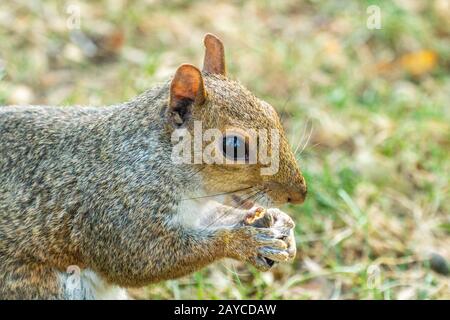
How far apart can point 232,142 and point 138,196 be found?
458 millimetres

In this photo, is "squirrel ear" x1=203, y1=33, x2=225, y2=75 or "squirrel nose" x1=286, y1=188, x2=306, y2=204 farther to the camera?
"squirrel ear" x1=203, y1=33, x2=225, y2=75

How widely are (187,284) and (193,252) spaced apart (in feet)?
3.41

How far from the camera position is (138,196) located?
3.70 metres

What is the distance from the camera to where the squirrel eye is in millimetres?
3609

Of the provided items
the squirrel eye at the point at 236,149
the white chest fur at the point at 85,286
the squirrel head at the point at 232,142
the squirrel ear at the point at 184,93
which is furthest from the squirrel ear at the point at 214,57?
the white chest fur at the point at 85,286

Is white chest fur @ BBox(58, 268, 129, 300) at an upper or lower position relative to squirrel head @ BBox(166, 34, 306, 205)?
lower

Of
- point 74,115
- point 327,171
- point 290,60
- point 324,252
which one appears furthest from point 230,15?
point 74,115

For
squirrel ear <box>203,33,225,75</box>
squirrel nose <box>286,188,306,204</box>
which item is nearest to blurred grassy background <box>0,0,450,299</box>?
squirrel nose <box>286,188,306,204</box>

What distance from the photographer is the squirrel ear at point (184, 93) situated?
11.6ft

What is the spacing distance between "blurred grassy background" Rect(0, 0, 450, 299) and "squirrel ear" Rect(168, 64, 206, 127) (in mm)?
1188

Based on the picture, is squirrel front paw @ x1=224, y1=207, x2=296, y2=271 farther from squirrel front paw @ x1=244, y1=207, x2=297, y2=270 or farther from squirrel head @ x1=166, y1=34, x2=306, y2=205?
squirrel head @ x1=166, y1=34, x2=306, y2=205

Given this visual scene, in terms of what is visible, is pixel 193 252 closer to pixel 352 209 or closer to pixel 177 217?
pixel 177 217

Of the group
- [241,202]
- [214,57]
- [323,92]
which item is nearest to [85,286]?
[241,202]

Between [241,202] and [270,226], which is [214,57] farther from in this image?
[270,226]
